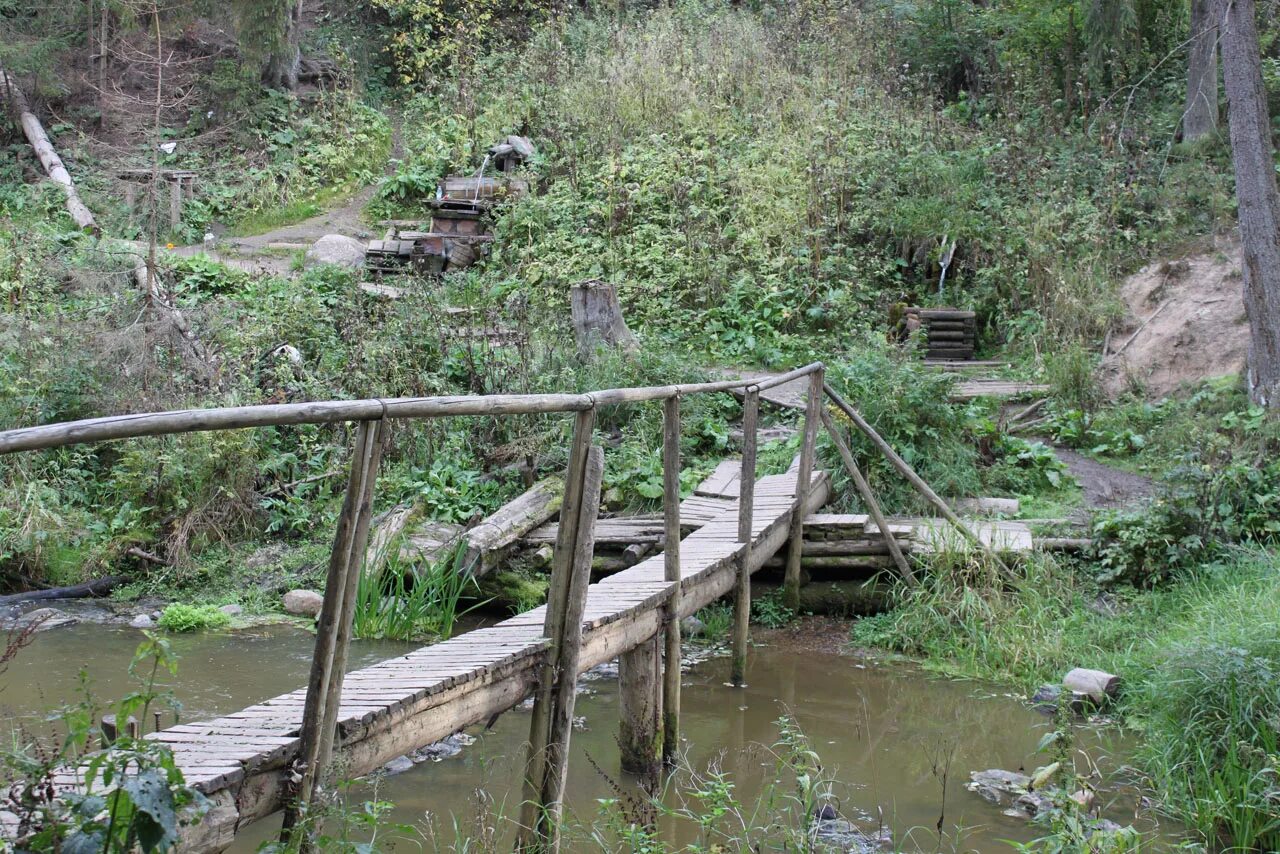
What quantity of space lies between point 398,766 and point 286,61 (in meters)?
16.5

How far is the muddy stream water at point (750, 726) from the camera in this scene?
5.14 meters

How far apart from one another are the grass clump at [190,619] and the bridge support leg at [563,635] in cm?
445

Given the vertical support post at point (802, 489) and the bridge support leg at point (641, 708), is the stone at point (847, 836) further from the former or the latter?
the vertical support post at point (802, 489)

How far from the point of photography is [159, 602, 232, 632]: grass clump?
26.2 ft

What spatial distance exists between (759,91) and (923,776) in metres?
13.1

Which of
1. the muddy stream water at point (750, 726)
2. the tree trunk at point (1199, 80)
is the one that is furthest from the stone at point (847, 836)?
the tree trunk at point (1199, 80)

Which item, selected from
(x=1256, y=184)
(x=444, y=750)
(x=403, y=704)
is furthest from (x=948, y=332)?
(x=403, y=704)

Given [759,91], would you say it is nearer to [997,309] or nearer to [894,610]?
[997,309]

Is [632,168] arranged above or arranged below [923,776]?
above

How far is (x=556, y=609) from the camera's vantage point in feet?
14.4

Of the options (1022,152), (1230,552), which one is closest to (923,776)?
(1230,552)

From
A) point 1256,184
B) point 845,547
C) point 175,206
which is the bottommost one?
point 845,547

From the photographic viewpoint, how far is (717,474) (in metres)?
9.34

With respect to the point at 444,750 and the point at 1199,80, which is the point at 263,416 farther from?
the point at 1199,80
